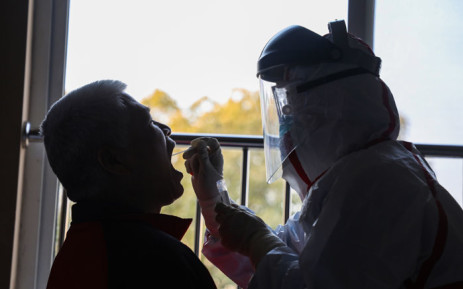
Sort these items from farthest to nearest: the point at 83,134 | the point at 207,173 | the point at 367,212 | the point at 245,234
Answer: the point at 207,173, the point at 245,234, the point at 83,134, the point at 367,212

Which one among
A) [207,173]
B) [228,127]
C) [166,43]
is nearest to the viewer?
[207,173]

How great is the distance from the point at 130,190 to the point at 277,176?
0.42 metres

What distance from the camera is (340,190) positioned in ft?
3.64

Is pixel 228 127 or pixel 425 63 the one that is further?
pixel 228 127

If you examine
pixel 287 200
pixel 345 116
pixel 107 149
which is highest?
pixel 345 116

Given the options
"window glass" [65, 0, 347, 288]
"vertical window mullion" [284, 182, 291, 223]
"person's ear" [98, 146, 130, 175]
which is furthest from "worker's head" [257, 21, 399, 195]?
"window glass" [65, 0, 347, 288]

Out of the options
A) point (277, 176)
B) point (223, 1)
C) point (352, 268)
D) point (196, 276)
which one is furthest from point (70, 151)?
point (223, 1)

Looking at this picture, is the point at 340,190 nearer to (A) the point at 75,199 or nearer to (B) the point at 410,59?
(A) the point at 75,199

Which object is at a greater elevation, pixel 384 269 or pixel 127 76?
pixel 127 76

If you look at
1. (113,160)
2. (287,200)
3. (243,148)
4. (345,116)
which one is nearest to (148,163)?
(113,160)

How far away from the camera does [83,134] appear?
1193 millimetres

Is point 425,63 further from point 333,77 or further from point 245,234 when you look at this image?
point 245,234

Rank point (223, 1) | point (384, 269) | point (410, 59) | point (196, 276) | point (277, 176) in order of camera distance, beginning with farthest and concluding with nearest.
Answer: point (223, 1) → point (410, 59) → point (277, 176) → point (196, 276) → point (384, 269)

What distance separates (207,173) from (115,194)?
35cm
